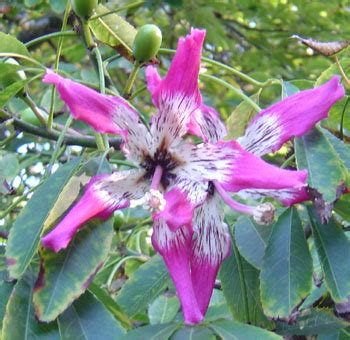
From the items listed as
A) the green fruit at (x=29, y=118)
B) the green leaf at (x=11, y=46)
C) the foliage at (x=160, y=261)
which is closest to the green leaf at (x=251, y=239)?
the foliage at (x=160, y=261)

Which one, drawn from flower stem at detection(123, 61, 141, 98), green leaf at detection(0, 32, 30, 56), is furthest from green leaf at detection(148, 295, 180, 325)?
green leaf at detection(0, 32, 30, 56)

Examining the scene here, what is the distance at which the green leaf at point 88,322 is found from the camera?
0.90 m

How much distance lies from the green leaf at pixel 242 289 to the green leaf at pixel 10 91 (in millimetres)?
399

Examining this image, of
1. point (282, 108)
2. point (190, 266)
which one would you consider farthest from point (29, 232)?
point (282, 108)

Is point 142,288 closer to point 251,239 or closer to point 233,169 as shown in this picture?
point 251,239

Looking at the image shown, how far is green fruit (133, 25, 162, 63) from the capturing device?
3.65 ft

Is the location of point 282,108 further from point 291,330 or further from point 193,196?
point 291,330

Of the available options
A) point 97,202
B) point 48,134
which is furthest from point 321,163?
point 48,134

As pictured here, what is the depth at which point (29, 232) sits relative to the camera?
3.02ft

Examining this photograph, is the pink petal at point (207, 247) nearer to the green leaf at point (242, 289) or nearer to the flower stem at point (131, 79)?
the green leaf at point (242, 289)

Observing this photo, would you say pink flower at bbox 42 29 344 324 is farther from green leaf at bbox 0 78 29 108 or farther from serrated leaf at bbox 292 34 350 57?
green leaf at bbox 0 78 29 108

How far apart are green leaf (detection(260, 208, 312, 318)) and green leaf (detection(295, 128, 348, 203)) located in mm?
85

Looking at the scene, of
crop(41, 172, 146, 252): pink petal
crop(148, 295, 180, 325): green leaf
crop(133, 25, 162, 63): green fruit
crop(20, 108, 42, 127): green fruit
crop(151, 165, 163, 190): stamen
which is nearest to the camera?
crop(41, 172, 146, 252): pink petal

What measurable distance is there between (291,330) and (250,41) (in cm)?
216
